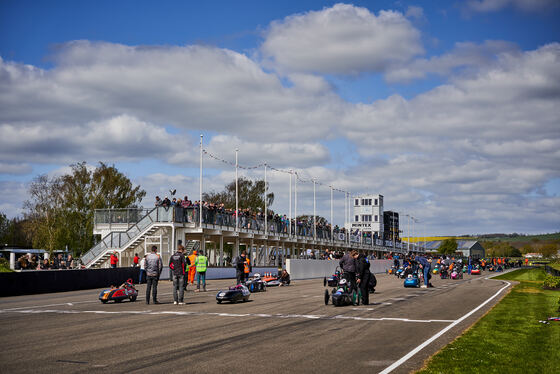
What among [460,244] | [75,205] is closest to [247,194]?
[75,205]

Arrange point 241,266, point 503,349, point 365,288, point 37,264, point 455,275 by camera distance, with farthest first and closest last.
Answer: point 455,275, point 37,264, point 241,266, point 365,288, point 503,349

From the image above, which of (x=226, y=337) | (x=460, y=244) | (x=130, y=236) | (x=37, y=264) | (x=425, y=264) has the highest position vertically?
(x=130, y=236)

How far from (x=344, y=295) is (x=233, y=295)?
4.45 m

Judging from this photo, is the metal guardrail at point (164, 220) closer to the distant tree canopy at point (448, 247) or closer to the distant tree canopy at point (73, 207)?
the distant tree canopy at point (73, 207)

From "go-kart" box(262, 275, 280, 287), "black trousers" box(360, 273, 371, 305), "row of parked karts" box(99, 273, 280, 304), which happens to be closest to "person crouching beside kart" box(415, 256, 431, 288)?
"go-kart" box(262, 275, 280, 287)

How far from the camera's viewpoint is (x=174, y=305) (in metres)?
21.2

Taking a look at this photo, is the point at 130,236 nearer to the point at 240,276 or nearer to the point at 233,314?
the point at 240,276

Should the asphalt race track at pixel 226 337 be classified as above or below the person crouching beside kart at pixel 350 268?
below

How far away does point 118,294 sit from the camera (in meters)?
23.0

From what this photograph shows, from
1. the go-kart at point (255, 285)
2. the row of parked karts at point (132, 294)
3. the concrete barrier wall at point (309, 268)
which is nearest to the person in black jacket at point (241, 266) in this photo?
the go-kart at point (255, 285)

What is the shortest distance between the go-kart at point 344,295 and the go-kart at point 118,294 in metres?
7.66

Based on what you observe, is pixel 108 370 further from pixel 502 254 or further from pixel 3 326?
pixel 502 254

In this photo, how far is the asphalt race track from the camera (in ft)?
31.9

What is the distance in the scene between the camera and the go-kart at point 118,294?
22.5 m
